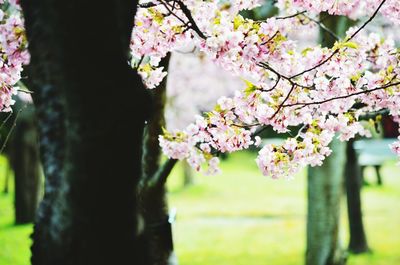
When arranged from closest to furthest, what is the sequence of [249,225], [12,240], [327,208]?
[327,208], [12,240], [249,225]

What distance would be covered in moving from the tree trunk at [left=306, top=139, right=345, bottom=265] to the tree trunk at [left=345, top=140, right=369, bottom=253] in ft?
6.83

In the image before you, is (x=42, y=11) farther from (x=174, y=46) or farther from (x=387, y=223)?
(x=387, y=223)

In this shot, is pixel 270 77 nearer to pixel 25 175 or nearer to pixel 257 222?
pixel 257 222

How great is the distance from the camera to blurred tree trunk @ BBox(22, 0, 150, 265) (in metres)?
2.22

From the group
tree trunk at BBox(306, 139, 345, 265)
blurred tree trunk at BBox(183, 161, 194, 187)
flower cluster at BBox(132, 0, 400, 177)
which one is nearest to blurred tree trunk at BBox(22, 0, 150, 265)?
flower cluster at BBox(132, 0, 400, 177)

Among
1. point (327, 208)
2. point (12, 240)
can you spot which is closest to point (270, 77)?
point (327, 208)

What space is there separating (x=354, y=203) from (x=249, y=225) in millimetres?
4386

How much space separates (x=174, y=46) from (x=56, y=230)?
7.51 feet

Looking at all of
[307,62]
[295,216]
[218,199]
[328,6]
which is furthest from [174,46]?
[218,199]

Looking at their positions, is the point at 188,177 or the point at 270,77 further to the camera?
the point at 188,177

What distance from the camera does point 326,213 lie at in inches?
315

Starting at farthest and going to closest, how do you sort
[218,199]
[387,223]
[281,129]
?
[218,199] → [387,223] → [281,129]

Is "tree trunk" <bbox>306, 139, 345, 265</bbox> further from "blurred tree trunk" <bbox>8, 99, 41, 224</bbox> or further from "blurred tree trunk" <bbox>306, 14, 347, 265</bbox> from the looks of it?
"blurred tree trunk" <bbox>8, 99, 41, 224</bbox>

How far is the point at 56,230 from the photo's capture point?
2314 millimetres
